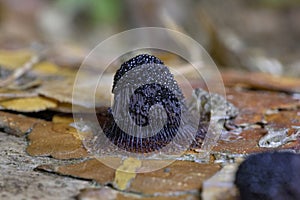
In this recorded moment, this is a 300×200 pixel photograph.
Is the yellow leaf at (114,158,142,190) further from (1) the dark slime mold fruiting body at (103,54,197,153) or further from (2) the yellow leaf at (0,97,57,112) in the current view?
(2) the yellow leaf at (0,97,57,112)

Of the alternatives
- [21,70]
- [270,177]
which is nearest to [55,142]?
[270,177]

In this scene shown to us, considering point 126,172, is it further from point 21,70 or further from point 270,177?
point 21,70

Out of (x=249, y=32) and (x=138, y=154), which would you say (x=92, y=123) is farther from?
(x=249, y=32)

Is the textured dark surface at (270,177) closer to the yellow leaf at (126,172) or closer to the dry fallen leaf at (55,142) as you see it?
the yellow leaf at (126,172)

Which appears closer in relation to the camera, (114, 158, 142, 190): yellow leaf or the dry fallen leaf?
(114, 158, 142, 190): yellow leaf

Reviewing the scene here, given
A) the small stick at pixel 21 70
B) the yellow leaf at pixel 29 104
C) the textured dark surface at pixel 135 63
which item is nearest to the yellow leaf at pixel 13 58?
the small stick at pixel 21 70

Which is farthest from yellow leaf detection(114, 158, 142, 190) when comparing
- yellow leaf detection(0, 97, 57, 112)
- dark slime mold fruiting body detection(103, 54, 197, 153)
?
yellow leaf detection(0, 97, 57, 112)
